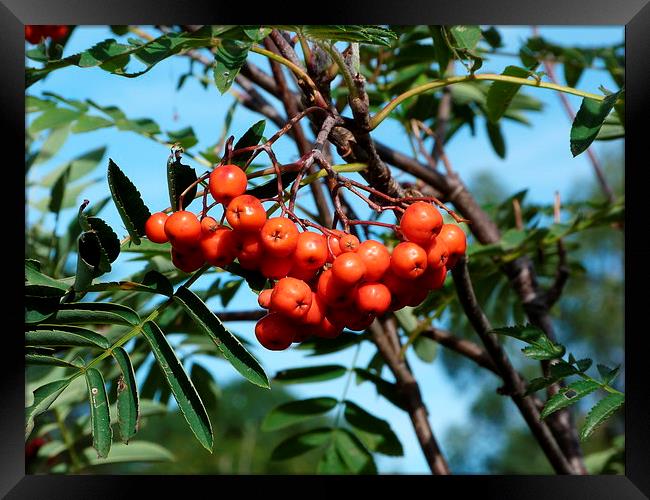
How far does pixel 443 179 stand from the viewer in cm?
148

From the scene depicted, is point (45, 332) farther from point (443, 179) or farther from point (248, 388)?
point (248, 388)

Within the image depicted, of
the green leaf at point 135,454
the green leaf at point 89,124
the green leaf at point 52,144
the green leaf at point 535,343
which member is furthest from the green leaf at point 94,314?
the green leaf at point 52,144

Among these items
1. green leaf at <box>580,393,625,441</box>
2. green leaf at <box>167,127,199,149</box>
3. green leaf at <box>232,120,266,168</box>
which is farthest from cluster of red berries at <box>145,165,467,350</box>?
green leaf at <box>167,127,199,149</box>

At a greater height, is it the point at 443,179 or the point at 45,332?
the point at 443,179

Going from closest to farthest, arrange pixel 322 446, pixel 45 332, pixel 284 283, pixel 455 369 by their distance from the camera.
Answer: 1. pixel 284 283
2. pixel 45 332
3. pixel 322 446
4. pixel 455 369

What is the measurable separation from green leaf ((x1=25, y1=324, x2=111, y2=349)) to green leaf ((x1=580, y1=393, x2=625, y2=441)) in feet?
1.74

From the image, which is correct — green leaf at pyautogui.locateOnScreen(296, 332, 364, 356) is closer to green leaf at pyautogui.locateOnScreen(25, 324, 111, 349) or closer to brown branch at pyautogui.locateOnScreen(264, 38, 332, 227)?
brown branch at pyautogui.locateOnScreen(264, 38, 332, 227)

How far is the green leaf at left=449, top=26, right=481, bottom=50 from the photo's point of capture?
3.66 ft

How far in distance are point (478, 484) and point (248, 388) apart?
7978 mm

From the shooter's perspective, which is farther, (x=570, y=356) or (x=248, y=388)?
(x=248, y=388)

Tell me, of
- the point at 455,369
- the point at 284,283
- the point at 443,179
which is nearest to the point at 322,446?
the point at 443,179

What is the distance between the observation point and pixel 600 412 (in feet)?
2.94
